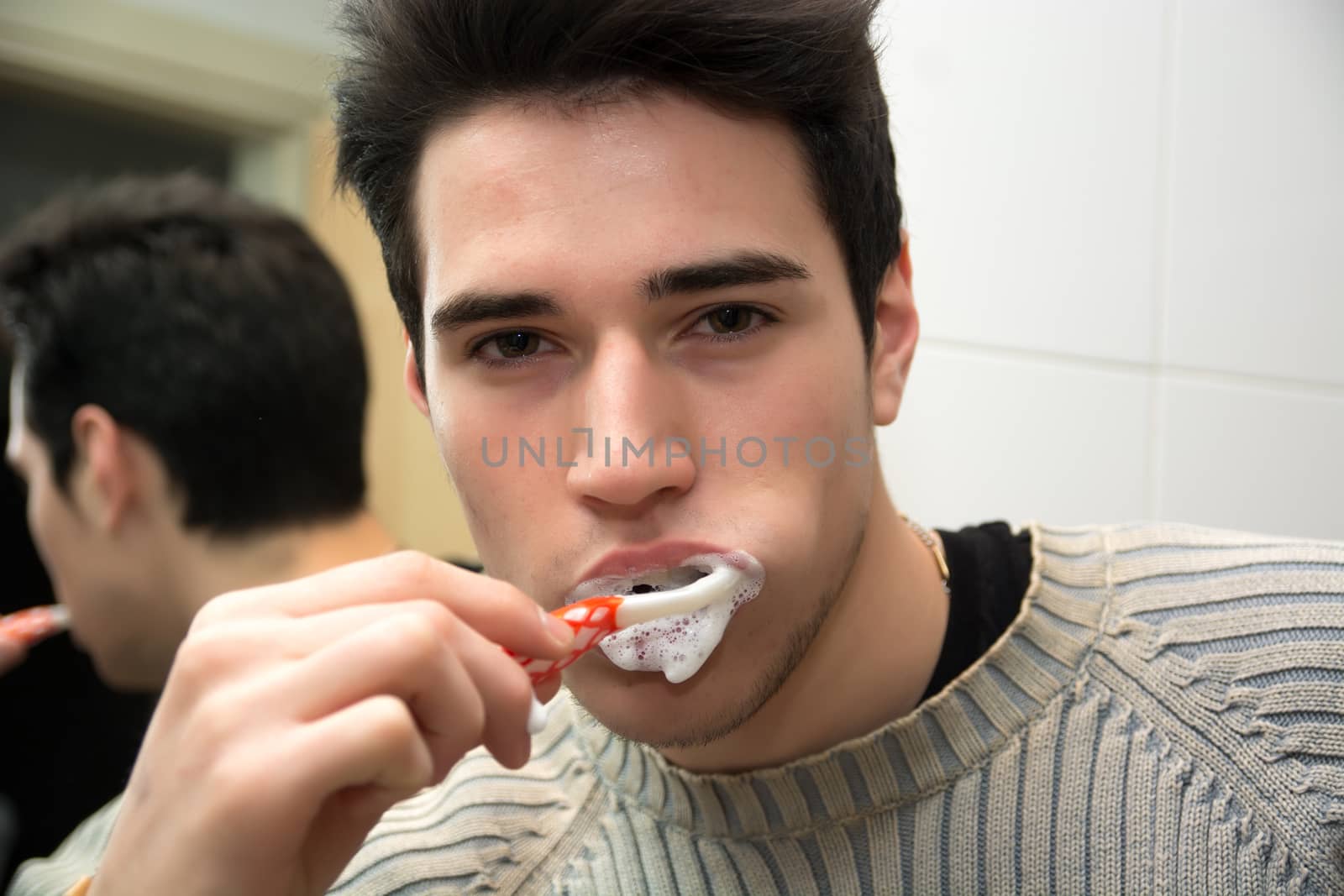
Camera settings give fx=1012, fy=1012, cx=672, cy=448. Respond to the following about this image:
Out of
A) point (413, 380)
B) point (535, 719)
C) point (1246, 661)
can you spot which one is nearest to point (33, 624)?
point (413, 380)

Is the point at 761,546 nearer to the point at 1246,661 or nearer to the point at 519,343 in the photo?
the point at 519,343

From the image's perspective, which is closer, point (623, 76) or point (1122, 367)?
point (623, 76)

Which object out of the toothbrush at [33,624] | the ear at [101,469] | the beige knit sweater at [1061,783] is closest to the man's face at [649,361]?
the beige knit sweater at [1061,783]

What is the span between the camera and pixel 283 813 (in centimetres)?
44

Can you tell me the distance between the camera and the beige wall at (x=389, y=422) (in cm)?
191

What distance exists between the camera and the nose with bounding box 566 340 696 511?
603mm

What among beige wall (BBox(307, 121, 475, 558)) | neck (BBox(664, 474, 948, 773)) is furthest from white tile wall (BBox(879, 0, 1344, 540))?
beige wall (BBox(307, 121, 475, 558))

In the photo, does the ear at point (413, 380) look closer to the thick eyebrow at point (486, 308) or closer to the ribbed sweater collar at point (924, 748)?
the thick eyebrow at point (486, 308)

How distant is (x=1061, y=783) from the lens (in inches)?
28.0

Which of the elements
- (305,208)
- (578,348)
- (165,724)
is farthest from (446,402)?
(305,208)

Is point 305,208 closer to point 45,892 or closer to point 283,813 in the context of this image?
point 45,892

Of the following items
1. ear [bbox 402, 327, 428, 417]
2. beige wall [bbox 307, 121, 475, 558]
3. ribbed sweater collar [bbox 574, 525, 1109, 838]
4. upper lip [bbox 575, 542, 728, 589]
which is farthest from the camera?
beige wall [bbox 307, 121, 475, 558]

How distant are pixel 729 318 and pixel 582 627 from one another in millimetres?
232

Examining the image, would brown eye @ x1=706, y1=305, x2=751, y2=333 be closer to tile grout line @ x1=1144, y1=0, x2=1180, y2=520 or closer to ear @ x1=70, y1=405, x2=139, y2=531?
tile grout line @ x1=1144, y1=0, x2=1180, y2=520
